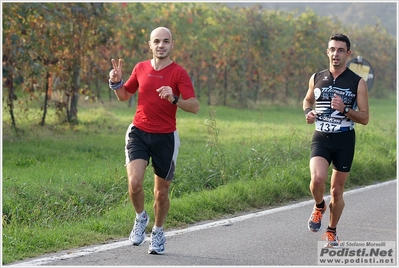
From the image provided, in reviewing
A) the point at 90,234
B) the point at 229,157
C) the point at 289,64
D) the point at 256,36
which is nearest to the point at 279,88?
the point at 289,64

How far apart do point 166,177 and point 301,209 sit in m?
3.06

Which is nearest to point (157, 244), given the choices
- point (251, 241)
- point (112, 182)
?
point (251, 241)

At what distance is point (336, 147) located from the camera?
8.07m

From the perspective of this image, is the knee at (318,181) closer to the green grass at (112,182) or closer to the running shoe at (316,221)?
the running shoe at (316,221)

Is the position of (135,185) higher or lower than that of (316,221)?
higher

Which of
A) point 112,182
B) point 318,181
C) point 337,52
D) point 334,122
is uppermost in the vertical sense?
point 337,52

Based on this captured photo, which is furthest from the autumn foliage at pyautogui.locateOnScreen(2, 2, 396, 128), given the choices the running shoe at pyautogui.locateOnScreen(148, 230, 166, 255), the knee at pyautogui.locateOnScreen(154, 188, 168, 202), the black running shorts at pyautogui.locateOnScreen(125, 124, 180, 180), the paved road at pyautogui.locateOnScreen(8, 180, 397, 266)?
the running shoe at pyautogui.locateOnScreen(148, 230, 166, 255)

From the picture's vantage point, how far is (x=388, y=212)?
10.2 metres

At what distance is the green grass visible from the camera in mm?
8500

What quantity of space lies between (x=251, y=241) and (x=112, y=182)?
3.07 m

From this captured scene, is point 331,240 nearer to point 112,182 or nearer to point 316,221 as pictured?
point 316,221

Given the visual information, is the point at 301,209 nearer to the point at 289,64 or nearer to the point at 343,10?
the point at 289,64

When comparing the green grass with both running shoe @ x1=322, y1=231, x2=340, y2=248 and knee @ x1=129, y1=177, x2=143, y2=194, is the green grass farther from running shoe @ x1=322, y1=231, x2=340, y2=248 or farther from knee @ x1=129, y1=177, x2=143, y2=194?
running shoe @ x1=322, y1=231, x2=340, y2=248

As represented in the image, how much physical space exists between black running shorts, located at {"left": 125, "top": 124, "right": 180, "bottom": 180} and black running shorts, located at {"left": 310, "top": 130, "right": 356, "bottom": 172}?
1.42m
